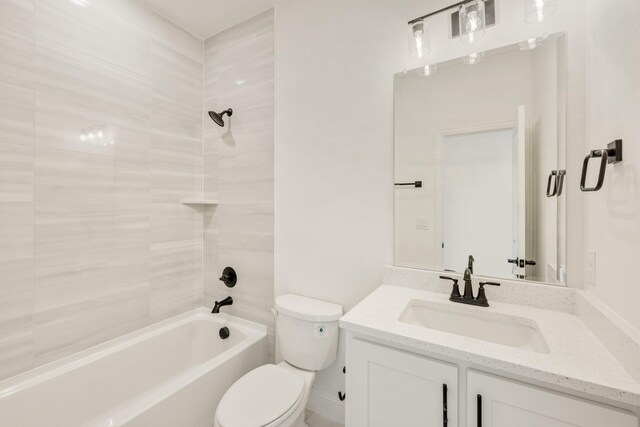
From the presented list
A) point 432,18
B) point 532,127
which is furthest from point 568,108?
point 432,18

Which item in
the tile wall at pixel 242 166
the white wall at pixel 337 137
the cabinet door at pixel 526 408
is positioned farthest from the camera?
the tile wall at pixel 242 166

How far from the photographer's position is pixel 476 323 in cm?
120

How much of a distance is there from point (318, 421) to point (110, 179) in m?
2.00

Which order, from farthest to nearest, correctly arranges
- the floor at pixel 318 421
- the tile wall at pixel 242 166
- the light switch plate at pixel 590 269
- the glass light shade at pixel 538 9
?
the tile wall at pixel 242 166
the floor at pixel 318 421
the glass light shade at pixel 538 9
the light switch plate at pixel 590 269

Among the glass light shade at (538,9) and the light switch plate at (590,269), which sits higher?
the glass light shade at (538,9)

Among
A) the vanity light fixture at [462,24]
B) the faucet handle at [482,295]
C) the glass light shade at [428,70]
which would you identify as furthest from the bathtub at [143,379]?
the vanity light fixture at [462,24]

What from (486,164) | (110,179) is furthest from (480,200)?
(110,179)

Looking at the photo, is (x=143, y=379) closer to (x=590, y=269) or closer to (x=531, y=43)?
(x=590, y=269)

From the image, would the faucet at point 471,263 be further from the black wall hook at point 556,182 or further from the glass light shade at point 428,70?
the glass light shade at point 428,70

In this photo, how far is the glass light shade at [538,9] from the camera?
1.14 meters

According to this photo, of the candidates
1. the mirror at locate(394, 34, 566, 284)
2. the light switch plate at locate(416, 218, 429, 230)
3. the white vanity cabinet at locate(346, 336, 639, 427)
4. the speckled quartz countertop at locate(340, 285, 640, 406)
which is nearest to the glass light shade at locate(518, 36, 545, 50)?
the mirror at locate(394, 34, 566, 284)

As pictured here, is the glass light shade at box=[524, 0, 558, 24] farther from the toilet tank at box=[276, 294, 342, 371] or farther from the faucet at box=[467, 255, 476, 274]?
the toilet tank at box=[276, 294, 342, 371]

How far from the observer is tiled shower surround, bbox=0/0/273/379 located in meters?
1.40

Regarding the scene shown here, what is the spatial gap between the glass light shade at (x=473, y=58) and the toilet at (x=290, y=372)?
1463mm
